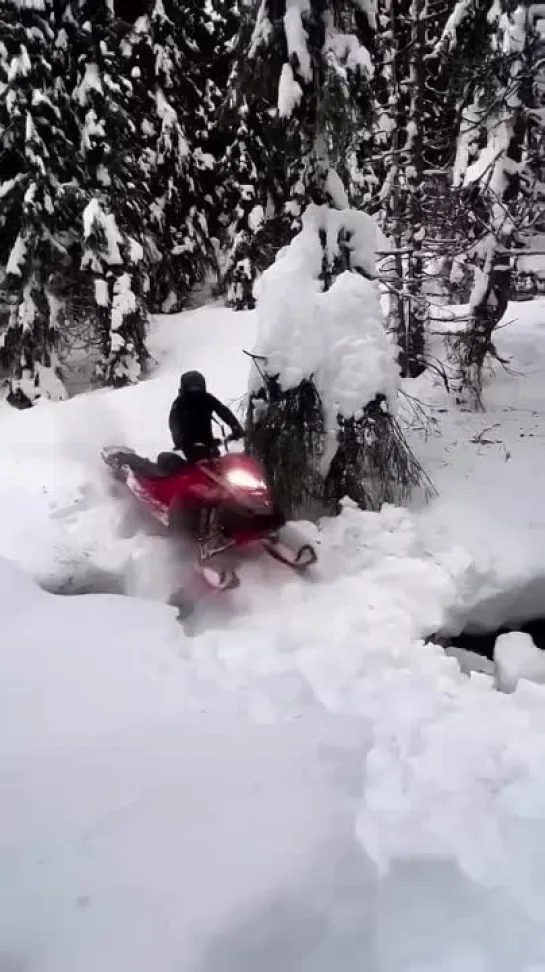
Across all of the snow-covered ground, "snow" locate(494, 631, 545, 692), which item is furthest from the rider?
"snow" locate(494, 631, 545, 692)

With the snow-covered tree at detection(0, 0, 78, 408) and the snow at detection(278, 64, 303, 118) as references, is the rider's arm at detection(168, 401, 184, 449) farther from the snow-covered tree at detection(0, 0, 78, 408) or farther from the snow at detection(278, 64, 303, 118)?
the snow-covered tree at detection(0, 0, 78, 408)

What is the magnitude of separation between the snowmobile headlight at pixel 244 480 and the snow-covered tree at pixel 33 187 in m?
8.88

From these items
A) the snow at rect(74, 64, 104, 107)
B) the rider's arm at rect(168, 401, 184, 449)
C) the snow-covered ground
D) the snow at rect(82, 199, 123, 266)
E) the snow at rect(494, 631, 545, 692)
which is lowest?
the snow at rect(494, 631, 545, 692)

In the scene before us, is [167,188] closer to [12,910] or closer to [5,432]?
[5,432]

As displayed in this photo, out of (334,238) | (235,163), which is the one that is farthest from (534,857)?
(235,163)

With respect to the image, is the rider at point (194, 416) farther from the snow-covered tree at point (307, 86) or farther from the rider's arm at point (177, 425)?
the snow-covered tree at point (307, 86)

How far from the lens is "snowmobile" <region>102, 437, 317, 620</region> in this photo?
4.93 metres

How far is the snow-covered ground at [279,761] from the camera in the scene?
7.86 feet

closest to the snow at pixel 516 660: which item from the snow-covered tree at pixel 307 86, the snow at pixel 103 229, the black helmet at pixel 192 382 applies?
the black helmet at pixel 192 382

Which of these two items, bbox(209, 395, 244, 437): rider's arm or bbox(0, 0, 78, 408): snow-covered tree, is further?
bbox(0, 0, 78, 408): snow-covered tree

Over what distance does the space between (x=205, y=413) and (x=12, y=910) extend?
4265mm

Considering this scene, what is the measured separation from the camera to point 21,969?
2266 millimetres

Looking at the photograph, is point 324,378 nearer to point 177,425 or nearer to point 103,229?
point 177,425

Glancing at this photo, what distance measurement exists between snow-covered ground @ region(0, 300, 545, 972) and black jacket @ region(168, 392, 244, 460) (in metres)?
1.06
